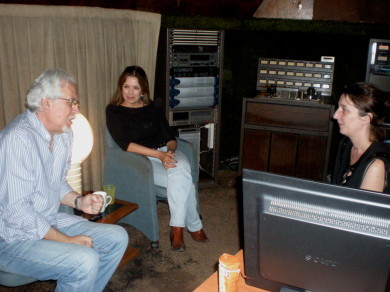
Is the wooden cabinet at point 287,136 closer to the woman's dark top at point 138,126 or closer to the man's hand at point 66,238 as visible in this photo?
the woman's dark top at point 138,126

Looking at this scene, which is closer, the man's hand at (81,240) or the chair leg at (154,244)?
the man's hand at (81,240)

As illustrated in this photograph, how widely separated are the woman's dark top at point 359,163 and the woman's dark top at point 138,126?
1.37m

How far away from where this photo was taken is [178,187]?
2.88m

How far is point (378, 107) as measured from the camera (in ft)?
6.52

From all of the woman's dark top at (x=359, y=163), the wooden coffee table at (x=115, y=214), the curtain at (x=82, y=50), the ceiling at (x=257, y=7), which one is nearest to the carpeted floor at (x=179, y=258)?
the wooden coffee table at (x=115, y=214)

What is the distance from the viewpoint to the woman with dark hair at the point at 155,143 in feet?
9.51

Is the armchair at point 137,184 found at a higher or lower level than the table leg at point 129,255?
higher

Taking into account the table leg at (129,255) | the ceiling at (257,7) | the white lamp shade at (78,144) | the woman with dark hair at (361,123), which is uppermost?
the ceiling at (257,7)

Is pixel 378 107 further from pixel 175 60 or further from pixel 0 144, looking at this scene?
pixel 175 60

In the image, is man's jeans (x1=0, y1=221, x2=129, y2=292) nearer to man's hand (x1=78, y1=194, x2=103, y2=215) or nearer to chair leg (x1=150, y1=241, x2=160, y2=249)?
man's hand (x1=78, y1=194, x2=103, y2=215)

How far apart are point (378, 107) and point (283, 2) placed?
41.5 inches

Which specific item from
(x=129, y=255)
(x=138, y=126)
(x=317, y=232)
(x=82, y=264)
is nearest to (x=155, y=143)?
(x=138, y=126)

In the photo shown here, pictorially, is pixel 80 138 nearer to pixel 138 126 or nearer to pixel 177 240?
pixel 138 126

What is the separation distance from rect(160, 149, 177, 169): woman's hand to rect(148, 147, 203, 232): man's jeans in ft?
0.09
